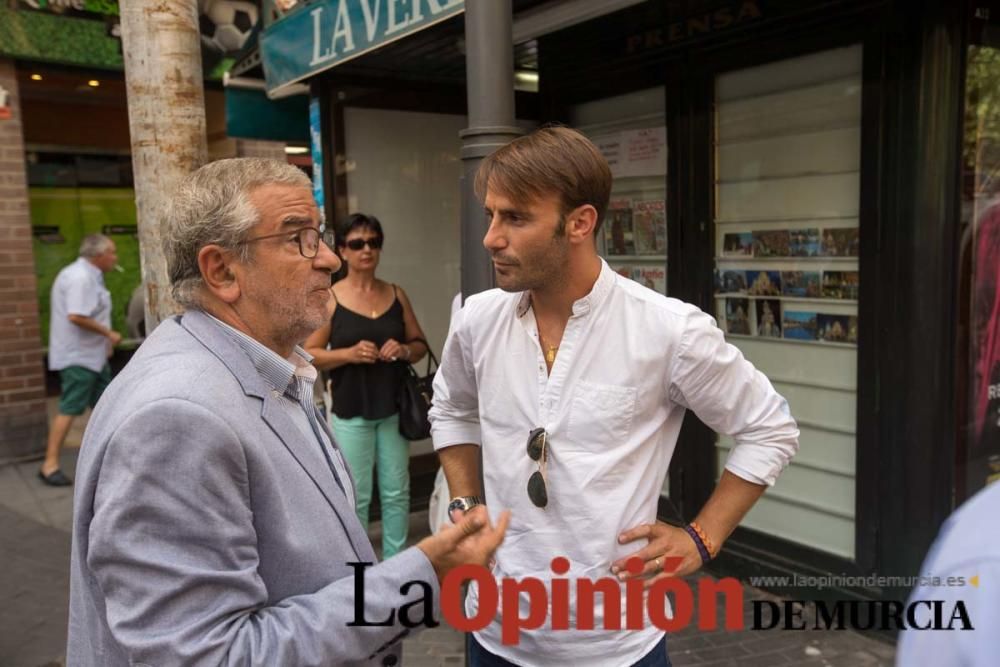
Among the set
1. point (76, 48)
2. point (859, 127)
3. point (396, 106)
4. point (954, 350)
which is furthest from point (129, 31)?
point (76, 48)

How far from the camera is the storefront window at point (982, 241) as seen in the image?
350cm

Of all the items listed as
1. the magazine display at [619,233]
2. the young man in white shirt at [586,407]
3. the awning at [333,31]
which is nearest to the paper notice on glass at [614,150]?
the magazine display at [619,233]

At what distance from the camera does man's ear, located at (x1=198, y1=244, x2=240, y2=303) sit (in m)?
1.58

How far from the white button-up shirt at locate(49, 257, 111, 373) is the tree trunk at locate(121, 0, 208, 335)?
414cm

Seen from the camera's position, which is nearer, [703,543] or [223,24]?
[703,543]

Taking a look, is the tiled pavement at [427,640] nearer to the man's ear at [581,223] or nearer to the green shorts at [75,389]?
the green shorts at [75,389]

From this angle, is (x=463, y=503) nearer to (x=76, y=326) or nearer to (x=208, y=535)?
(x=208, y=535)

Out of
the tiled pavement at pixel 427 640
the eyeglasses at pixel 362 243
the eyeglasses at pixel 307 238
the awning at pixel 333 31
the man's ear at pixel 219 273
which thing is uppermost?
the awning at pixel 333 31

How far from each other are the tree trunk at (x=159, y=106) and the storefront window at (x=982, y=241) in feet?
10.7

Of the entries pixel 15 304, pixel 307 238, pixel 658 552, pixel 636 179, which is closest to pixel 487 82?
pixel 307 238

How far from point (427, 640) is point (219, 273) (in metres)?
3.05

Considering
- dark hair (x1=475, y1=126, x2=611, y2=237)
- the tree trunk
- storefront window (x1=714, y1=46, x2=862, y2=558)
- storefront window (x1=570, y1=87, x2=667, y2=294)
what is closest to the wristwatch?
dark hair (x1=475, y1=126, x2=611, y2=237)

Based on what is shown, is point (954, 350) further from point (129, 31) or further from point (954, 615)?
point (129, 31)

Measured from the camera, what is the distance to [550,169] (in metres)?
1.98
